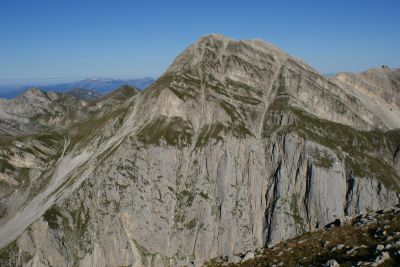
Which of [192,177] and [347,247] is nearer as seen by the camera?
[347,247]

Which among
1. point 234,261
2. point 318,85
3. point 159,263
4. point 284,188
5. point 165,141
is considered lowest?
point 159,263

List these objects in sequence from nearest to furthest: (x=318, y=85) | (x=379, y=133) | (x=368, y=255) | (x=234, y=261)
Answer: (x=368, y=255)
(x=234, y=261)
(x=379, y=133)
(x=318, y=85)

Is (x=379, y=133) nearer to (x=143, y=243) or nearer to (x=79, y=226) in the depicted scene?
(x=143, y=243)

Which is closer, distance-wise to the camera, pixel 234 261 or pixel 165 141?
pixel 234 261

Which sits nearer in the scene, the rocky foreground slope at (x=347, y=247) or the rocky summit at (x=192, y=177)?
the rocky foreground slope at (x=347, y=247)

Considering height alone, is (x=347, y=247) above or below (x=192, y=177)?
above

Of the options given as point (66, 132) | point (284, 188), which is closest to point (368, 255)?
point (284, 188)

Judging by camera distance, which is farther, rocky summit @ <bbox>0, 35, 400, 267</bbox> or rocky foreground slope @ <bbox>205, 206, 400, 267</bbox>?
rocky summit @ <bbox>0, 35, 400, 267</bbox>

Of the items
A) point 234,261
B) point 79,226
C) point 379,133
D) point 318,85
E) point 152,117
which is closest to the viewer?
point 234,261
